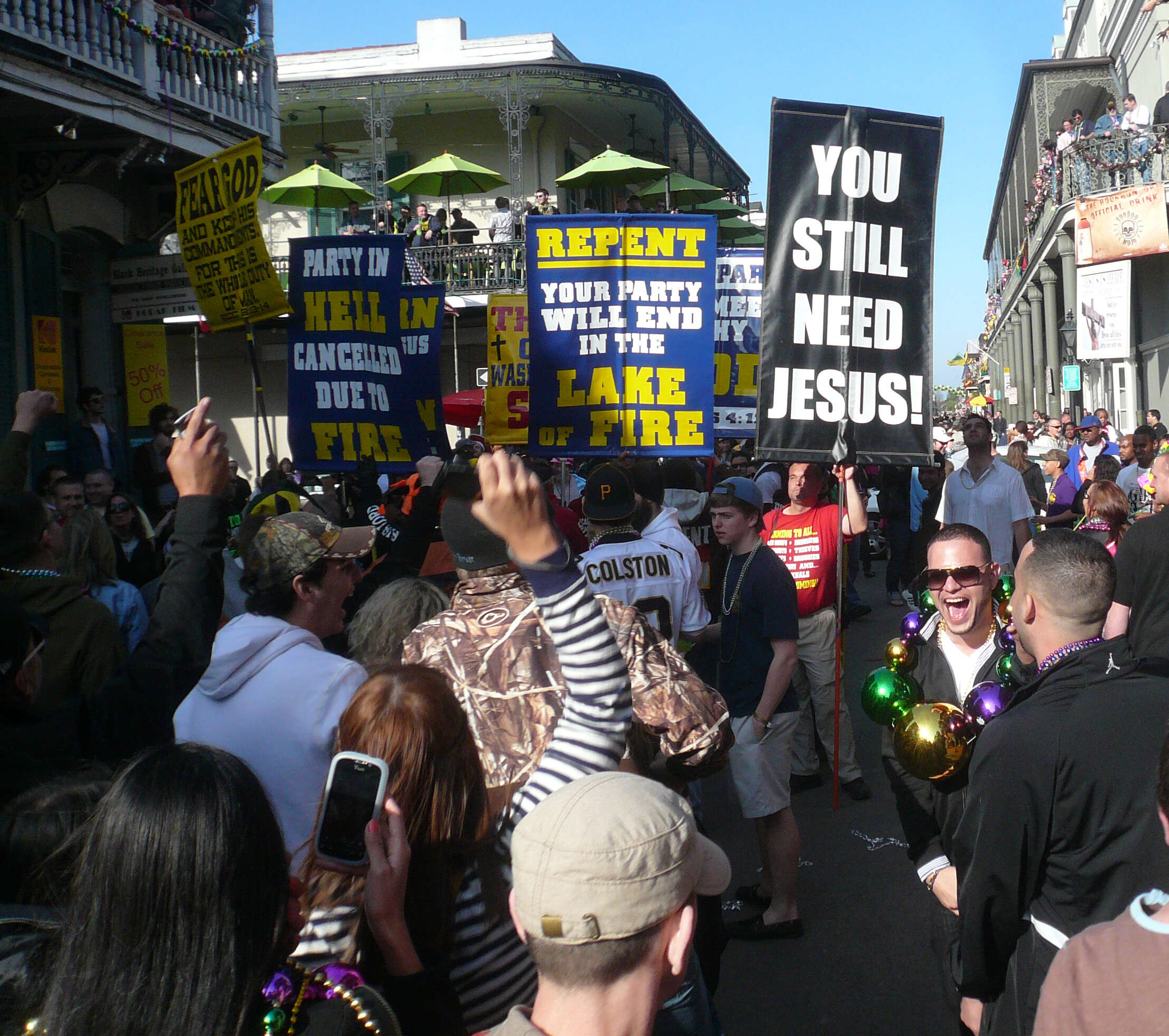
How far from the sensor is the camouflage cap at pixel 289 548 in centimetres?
305

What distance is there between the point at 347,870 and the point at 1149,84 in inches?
1292

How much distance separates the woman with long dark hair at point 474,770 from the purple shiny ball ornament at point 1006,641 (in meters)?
1.71

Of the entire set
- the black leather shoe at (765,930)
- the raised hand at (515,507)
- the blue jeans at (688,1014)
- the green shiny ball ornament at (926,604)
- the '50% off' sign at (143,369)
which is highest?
the '50% off' sign at (143,369)

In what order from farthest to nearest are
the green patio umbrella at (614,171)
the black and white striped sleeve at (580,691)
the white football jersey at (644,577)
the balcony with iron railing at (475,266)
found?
the balcony with iron railing at (475,266) < the green patio umbrella at (614,171) < the white football jersey at (644,577) < the black and white striped sleeve at (580,691)

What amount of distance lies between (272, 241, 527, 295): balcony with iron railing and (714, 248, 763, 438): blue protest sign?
Answer: 12.2 meters

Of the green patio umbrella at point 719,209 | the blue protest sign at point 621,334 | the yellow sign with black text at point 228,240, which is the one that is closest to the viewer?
the yellow sign with black text at point 228,240

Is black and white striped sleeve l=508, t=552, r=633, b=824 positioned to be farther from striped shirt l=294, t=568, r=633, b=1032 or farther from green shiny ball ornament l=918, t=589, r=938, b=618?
green shiny ball ornament l=918, t=589, r=938, b=618

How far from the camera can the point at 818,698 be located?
688 centimetres

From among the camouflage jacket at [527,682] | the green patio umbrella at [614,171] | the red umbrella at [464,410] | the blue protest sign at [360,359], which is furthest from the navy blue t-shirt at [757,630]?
the green patio umbrella at [614,171]

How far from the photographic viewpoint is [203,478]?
301cm

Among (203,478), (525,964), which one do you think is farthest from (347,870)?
(203,478)

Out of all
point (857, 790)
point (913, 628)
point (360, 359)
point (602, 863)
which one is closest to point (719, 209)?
point (360, 359)

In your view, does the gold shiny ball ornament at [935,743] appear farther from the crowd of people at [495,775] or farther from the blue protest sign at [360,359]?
the blue protest sign at [360,359]

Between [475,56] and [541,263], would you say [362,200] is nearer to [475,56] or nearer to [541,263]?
[475,56]
